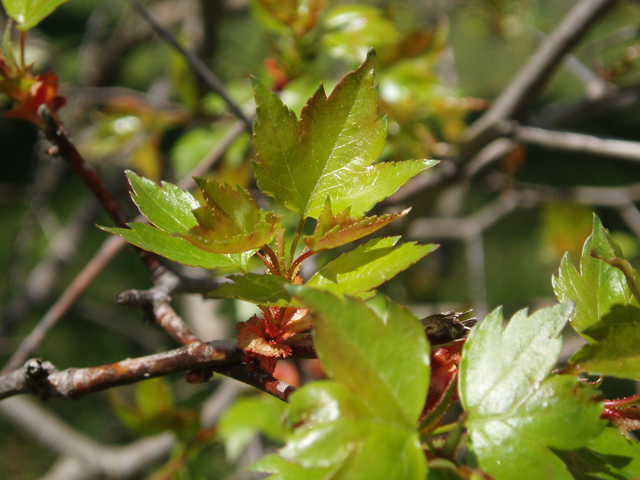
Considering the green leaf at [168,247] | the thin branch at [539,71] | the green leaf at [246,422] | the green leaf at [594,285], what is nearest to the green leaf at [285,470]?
the green leaf at [168,247]

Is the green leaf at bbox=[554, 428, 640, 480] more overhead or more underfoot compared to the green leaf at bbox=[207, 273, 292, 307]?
more underfoot

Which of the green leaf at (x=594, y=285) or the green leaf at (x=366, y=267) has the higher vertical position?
the green leaf at (x=366, y=267)

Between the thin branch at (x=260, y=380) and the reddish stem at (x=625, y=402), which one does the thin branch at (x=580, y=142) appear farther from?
the thin branch at (x=260, y=380)

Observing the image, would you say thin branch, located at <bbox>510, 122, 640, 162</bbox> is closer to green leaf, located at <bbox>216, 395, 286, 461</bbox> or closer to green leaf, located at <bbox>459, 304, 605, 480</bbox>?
green leaf, located at <bbox>459, 304, 605, 480</bbox>

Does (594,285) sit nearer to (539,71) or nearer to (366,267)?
(366,267)

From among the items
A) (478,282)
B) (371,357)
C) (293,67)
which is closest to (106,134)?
(293,67)

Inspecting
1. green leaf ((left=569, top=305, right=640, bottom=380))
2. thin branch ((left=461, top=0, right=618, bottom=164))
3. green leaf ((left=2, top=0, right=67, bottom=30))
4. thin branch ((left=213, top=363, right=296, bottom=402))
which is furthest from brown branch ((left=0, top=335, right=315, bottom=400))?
thin branch ((left=461, top=0, right=618, bottom=164))

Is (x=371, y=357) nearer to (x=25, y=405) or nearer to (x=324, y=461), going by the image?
(x=324, y=461)
